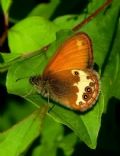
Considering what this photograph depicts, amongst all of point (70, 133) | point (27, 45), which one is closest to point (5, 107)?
point (70, 133)

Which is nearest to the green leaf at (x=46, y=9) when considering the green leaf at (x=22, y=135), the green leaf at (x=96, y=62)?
the green leaf at (x=96, y=62)

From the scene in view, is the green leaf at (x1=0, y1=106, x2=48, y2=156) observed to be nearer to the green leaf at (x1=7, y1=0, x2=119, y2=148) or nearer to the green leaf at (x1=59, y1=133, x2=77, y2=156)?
the green leaf at (x1=7, y1=0, x2=119, y2=148)

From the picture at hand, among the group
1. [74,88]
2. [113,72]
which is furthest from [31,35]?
[113,72]

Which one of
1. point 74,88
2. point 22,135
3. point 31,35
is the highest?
point 31,35

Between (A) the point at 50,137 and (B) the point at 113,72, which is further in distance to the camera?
(A) the point at 50,137

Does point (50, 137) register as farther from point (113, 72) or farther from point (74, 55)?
point (74, 55)

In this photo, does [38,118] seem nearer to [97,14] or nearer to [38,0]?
[97,14]
